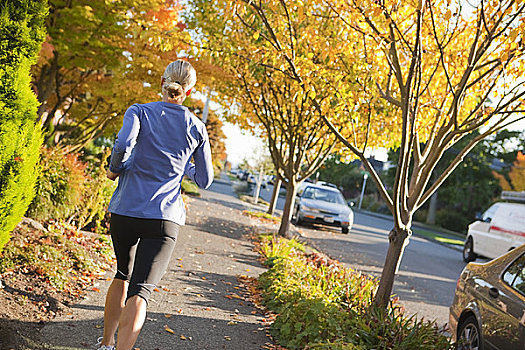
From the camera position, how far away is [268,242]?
1091cm

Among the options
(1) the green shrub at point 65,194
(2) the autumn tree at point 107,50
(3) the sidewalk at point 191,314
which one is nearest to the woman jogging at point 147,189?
(3) the sidewalk at point 191,314

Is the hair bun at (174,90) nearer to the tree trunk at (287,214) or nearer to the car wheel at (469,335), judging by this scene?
Answer: the car wheel at (469,335)

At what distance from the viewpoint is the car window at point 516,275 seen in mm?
4578

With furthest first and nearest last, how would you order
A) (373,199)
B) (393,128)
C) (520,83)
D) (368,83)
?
1. (373,199)
2. (393,128)
3. (368,83)
4. (520,83)

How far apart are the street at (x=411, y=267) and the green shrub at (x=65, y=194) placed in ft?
17.0

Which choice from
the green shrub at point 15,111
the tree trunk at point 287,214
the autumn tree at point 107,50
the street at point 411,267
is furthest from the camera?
the tree trunk at point 287,214

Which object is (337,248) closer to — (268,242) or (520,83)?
(268,242)

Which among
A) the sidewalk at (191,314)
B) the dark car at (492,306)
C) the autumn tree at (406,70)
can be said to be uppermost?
the autumn tree at (406,70)

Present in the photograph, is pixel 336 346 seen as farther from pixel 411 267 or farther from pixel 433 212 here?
pixel 433 212

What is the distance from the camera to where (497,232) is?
581 inches

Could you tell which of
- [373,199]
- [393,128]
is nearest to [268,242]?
[393,128]

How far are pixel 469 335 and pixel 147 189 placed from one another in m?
3.63

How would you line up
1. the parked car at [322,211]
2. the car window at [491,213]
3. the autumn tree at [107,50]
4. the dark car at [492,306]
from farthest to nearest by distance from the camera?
the parked car at [322,211], the car window at [491,213], the autumn tree at [107,50], the dark car at [492,306]

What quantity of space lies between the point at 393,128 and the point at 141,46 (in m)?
5.51
